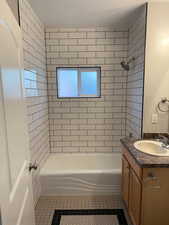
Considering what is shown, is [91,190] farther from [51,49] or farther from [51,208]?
[51,49]

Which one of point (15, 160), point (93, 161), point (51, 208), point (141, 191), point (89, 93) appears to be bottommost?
point (51, 208)

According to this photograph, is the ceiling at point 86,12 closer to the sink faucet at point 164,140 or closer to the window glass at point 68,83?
the window glass at point 68,83

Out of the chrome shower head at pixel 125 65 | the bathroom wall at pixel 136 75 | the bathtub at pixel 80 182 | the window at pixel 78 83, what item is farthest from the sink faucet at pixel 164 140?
the window at pixel 78 83

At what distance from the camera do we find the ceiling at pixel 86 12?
6.35 ft

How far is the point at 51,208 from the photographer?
2.08 metres

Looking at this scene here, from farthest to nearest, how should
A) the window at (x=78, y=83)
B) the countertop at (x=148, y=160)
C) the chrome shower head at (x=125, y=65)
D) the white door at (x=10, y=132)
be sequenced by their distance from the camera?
the window at (x=78, y=83)
the chrome shower head at (x=125, y=65)
the countertop at (x=148, y=160)
the white door at (x=10, y=132)

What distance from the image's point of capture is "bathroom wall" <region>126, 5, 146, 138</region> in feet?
6.81

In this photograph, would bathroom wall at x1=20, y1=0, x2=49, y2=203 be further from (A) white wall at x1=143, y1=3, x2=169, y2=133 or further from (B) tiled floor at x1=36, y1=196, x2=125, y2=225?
(A) white wall at x1=143, y1=3, x2=169, y2=133

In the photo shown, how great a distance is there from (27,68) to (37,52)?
0.51 metres

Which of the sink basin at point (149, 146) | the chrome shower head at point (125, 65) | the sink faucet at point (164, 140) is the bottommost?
the sink basin at point (149, 146)

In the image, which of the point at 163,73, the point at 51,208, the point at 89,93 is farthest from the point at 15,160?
the point at 89,93

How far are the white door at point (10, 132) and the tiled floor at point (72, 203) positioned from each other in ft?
3.73

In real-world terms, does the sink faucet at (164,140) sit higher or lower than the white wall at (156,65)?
lower

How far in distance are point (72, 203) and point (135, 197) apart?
99 centimetres
